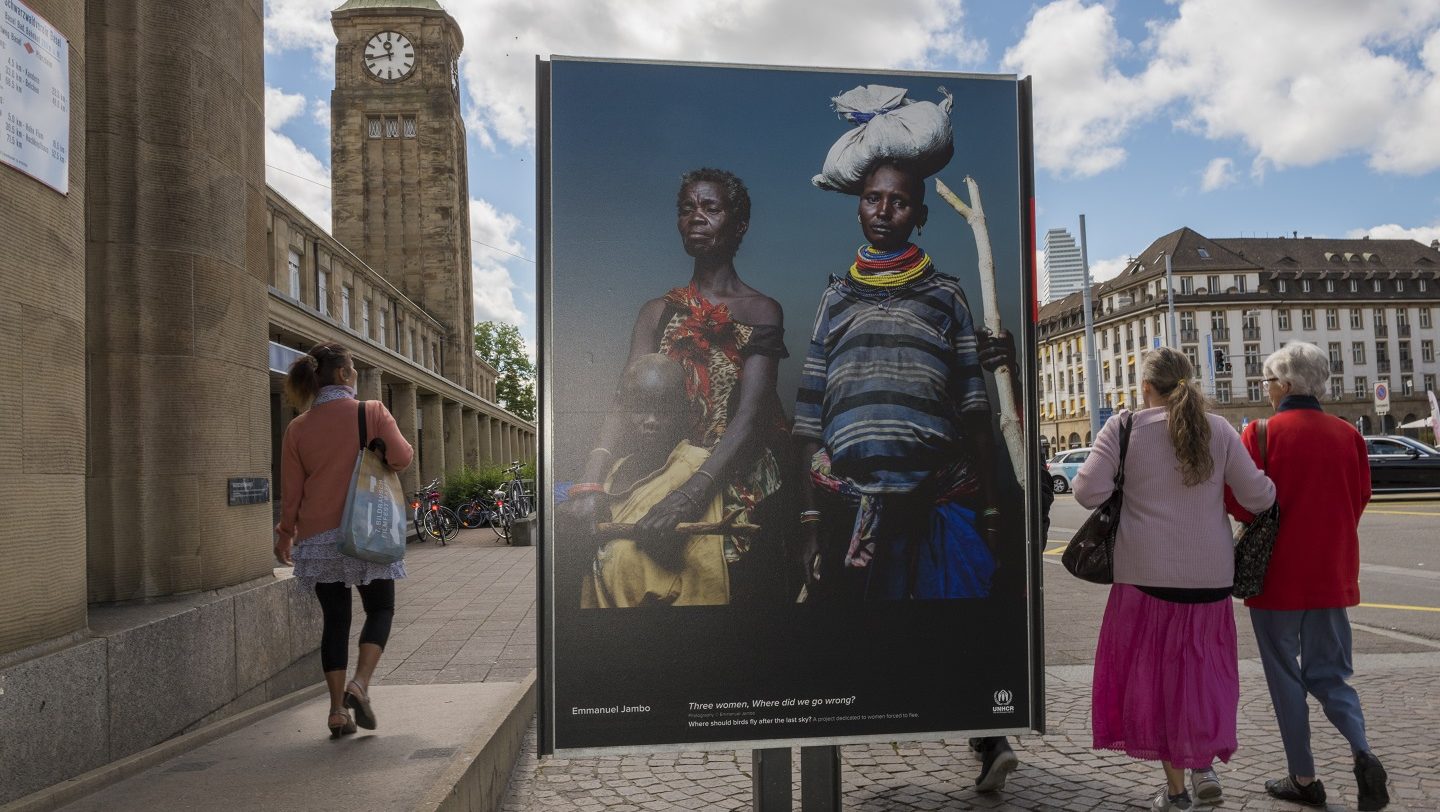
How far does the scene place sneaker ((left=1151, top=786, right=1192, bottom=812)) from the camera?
376cm

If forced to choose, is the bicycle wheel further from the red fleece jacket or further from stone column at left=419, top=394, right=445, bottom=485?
the red fleece jacket

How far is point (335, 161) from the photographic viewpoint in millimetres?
61969

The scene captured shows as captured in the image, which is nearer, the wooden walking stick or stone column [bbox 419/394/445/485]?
the wooden walking stick

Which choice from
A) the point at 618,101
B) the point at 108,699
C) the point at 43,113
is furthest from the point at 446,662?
the point at 618,101

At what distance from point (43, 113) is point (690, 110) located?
2.55 m

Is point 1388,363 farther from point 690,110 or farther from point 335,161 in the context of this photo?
point 690,110

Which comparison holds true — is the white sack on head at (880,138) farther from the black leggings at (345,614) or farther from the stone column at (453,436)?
the stone column at (453,436)

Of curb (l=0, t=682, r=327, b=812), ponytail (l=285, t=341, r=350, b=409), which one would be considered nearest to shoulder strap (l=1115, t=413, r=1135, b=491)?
ponytail (l=285, t=341, r=350, b=409)

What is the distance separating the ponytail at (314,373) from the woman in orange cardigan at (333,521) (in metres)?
0.01

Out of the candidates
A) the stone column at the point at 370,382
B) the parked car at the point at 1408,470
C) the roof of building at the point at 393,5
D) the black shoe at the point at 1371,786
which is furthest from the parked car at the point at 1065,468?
the roof of building at the point at 393,5

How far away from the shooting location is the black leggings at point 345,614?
175 inches

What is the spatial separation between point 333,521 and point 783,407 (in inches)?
98.2

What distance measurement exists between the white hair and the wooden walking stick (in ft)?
5.96

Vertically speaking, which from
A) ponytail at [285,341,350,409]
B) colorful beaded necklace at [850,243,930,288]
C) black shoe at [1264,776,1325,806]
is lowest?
black shoe at [1264,776,1325,806]
